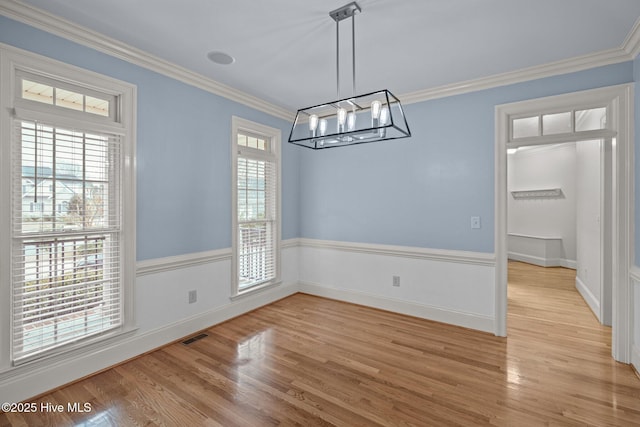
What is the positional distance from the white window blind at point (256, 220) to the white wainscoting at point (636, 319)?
12.5 ft

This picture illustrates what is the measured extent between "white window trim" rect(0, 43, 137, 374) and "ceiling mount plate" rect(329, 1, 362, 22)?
1.94 meters

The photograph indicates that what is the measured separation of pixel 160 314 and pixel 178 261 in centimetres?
54

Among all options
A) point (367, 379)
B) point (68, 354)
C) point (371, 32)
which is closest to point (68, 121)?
point (68, 354)

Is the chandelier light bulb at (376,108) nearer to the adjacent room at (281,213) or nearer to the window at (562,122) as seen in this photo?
the adjacent room at (281,213)

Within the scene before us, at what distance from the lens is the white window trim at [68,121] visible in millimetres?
2082

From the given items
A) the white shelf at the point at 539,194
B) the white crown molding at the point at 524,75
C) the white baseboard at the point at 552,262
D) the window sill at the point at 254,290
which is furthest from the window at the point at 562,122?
the white baseboard at the point at 552,262

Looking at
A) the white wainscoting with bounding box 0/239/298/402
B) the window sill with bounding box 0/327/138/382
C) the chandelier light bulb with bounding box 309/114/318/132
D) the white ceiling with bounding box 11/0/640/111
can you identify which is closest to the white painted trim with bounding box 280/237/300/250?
the white wainscoting with bounding box 0/239/298/402

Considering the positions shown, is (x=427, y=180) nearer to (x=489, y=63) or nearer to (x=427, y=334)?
(x=489, y=63)

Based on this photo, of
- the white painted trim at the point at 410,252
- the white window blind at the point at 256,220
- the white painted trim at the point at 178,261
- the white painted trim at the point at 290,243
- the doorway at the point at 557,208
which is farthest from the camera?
the white painted trim at the point at 290,243

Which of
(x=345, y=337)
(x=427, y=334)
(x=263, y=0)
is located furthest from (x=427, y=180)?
(x=263, y=0)

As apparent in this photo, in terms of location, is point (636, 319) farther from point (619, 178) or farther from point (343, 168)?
point (343, 168)

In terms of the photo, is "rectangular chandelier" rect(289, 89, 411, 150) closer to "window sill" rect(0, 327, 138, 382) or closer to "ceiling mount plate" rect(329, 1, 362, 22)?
"ceiling mount plate" rect(329, 1, 362, 22)

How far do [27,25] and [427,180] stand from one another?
394 centimetres

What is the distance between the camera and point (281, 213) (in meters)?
4.50
